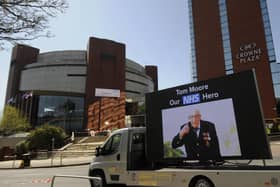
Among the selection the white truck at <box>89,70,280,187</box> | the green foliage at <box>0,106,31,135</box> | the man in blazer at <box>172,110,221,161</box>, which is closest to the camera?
the white truck at <box>89,70,280,187</box>

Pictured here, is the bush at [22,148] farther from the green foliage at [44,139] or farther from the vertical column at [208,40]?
the vertical column at [208,40]

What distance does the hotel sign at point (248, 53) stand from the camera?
184 ft

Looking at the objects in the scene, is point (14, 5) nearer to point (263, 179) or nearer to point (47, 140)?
point (263, 179)

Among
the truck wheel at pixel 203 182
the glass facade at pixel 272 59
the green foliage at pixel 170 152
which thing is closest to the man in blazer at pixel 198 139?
the green foliage at pixel 170 152

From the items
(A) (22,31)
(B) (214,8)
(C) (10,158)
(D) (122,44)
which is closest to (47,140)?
(C) (10,158)

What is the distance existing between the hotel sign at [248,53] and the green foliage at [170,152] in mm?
53564

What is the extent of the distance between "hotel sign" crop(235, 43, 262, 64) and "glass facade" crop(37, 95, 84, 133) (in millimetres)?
47627

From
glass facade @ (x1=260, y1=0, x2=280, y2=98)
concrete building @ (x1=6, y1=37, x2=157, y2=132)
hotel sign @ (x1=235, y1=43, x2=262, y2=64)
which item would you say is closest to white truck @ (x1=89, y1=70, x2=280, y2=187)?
hotel sign @ (x1=235, y1=43, x2=262, y2=64)

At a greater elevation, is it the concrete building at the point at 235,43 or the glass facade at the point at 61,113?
the concrete building at the point at 235,43

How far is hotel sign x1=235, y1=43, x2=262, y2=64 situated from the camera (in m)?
56.2

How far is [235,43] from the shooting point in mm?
59625

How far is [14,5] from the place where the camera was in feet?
20.6

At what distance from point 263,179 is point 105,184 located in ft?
18.0

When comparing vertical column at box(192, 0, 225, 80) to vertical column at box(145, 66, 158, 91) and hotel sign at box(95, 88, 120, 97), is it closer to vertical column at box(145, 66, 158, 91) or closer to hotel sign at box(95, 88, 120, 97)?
Result: hotel sign at box(95, 88, 120, 97)
